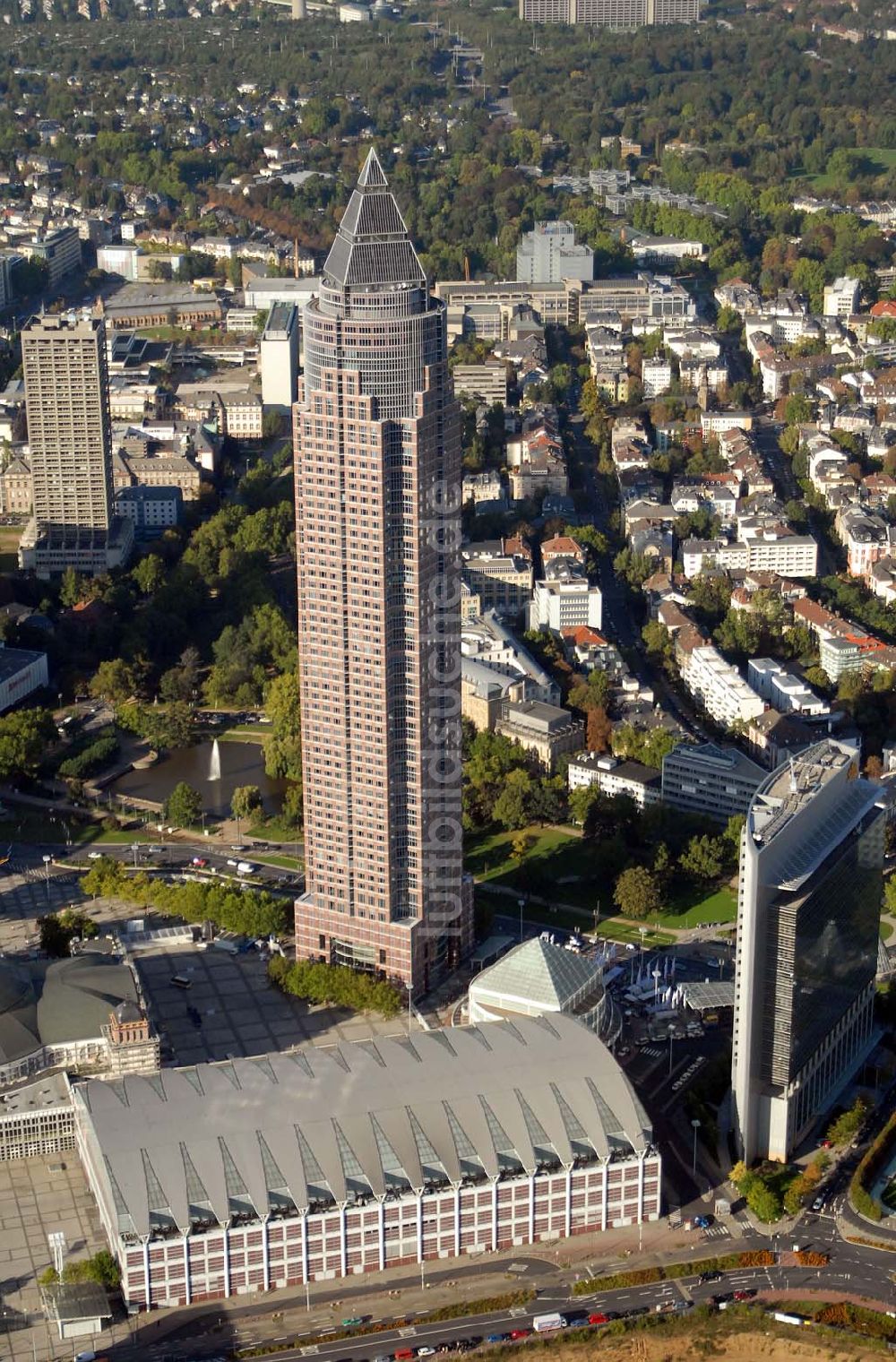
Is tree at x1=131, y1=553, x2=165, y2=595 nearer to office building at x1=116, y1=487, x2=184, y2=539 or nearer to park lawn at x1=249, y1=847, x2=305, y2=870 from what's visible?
office building at x1=116, y1=487, x2=184, y2=539

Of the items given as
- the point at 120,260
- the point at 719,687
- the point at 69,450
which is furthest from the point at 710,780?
the point at 120,260

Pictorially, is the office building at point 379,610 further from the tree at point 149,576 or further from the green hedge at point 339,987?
the tree at point 149,576

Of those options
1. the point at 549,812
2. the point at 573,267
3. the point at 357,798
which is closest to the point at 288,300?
the point at 573,267

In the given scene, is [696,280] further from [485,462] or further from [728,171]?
[485,462]

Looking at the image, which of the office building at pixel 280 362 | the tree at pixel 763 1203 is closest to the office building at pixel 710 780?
the tree at pixel 763 1203

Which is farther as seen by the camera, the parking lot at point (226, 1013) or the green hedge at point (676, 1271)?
the parking lot at point (226, 1013)

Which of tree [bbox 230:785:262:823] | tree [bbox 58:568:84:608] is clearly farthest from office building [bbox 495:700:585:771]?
tree [bbox 58:568:84:608]

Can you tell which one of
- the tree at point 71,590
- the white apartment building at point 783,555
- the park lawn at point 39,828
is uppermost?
the white apartment building at point 783,555

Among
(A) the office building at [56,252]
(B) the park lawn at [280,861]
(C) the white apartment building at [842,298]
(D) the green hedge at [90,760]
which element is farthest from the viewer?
(A) the office building at [56,252]
